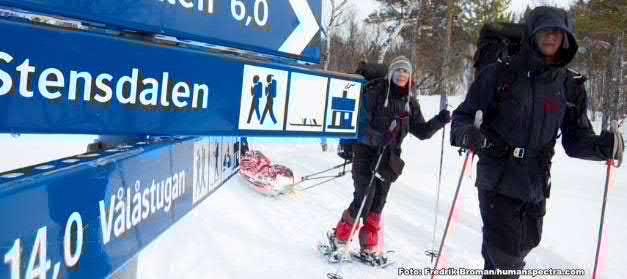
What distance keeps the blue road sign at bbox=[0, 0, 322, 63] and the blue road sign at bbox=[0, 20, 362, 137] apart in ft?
0.31

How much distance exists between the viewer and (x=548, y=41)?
10.1 feet

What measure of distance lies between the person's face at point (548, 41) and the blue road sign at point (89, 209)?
89.6 inches

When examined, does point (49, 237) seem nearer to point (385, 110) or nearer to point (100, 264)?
point (100, 264)

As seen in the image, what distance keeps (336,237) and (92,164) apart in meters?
4.05

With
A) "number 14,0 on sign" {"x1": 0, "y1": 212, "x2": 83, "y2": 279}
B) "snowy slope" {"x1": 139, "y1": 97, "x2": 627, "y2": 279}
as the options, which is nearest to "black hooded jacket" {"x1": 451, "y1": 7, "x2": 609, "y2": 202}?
"snowy slope" {"x1": 139, "y1": 97, "x2": 627, "y2": 279}

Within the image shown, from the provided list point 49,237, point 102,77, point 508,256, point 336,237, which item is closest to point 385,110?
point 336,237

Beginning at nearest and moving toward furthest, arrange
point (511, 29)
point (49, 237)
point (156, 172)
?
1. point (49, 237)
2. point (156, 172)
3. point (511, 29)

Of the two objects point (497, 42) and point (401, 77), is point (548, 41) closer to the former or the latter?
point (497, 42)

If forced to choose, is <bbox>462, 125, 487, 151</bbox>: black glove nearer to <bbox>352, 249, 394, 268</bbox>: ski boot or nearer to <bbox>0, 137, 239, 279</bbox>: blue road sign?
<bbox>0, 137, 239, 279</bbox>: blue road sign

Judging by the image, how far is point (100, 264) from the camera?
1.61m

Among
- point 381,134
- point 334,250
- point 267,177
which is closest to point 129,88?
point 381,134

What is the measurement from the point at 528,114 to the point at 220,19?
2.02 m

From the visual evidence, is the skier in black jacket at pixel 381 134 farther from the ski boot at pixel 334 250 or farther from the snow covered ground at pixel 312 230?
the snow covered ground at pixel 312 230

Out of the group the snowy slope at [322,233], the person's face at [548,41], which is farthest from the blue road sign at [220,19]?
the person's face at [548,41]
